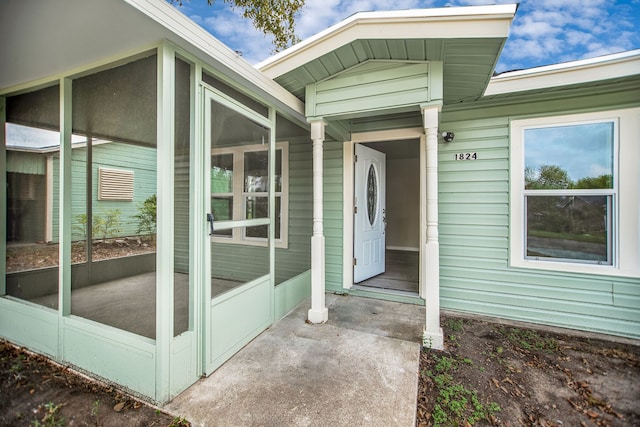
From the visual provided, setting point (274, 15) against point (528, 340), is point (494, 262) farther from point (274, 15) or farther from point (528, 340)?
point (274, 15)

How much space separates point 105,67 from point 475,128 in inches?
142

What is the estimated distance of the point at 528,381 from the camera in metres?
2.09

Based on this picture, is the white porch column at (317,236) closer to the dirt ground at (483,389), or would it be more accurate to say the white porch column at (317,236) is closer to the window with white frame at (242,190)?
the window with white frame at (242,190)

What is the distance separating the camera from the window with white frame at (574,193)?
2.74 meters

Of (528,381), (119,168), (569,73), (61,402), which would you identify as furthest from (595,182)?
(119,168)

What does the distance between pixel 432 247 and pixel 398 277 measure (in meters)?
2.04

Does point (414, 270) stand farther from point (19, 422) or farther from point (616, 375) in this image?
point (19, 422)

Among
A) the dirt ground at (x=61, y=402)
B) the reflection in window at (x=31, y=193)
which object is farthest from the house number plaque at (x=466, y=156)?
the reflection in window at (x=31, y=193)

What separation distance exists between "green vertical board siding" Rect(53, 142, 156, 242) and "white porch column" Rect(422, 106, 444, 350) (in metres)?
2.23

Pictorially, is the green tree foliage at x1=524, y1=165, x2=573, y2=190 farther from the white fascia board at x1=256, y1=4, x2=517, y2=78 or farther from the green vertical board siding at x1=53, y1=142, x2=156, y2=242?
the green vertical board siding at x1=53, y1=142, x2=156, y2=242

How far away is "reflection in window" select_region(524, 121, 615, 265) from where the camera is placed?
282 centimetres

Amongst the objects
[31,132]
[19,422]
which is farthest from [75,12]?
[19,422]

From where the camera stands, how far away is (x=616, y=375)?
2148 mm

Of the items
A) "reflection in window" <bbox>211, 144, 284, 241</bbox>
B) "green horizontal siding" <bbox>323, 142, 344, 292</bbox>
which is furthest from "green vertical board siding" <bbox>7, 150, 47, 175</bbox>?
"green horizontal siding" <bbox>323, 142, 344, 292</bbox>
